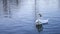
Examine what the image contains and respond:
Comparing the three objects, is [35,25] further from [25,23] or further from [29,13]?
[29,13]

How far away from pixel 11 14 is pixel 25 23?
3.90 ft

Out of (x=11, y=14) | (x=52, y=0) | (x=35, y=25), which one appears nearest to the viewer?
(x=35, y=25)

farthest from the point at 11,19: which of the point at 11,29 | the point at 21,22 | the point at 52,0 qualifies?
the point at 52,0

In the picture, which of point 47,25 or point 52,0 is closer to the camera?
point 47,25

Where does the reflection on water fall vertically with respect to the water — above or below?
above

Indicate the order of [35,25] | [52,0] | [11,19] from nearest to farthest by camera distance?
[35,25] < [11,19] < [52,0]

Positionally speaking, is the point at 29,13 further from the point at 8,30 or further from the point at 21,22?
the point at 8,30

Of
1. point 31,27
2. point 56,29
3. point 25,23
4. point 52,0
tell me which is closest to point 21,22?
point 25,23

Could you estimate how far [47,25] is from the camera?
5.60 metres

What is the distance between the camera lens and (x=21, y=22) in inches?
235

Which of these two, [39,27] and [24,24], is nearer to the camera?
[39,27]

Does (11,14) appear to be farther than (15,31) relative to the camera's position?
Yes

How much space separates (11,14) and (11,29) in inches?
62.8

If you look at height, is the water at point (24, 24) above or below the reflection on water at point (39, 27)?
below
